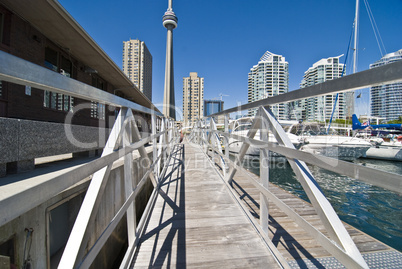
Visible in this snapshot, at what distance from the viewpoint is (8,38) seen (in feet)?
16.6

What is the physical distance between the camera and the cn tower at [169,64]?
35.4m

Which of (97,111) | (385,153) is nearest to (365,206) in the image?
(97,111)

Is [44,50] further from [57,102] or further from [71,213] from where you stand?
[71,213]

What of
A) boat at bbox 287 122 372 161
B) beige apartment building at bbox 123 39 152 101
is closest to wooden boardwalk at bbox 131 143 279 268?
boat at bbox 287 122 372 161

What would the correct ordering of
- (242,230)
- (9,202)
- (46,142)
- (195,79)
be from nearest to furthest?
(9,202) → (242,230) → (46,142) → (195,79)

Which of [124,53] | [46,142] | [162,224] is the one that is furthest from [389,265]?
[124,53]

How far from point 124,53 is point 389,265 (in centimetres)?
5854

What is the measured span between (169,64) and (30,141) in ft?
115

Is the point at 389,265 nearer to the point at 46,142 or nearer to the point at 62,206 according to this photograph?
the point at 62,206

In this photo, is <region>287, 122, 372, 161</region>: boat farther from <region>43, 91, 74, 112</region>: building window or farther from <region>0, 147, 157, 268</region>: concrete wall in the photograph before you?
<region>43, 91, 74, 112</region>: building window

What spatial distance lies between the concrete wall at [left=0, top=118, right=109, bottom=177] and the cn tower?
3099 cm

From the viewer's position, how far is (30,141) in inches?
106

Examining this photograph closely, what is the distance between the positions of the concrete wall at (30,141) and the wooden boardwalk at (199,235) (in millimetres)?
1796

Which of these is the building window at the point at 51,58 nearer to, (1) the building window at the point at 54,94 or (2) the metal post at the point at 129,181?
(1) the building window at the point at 54,94
